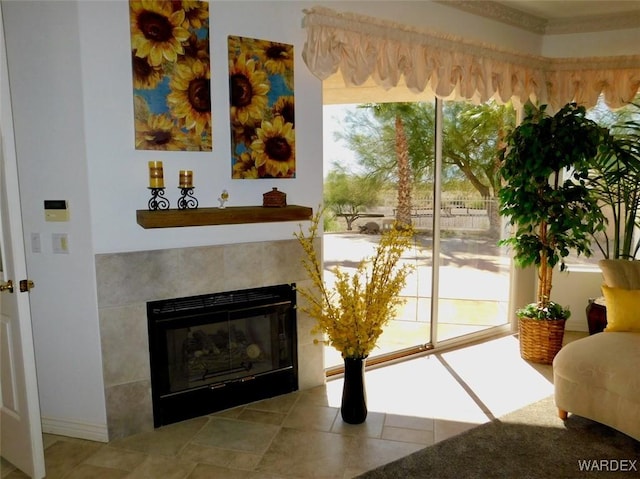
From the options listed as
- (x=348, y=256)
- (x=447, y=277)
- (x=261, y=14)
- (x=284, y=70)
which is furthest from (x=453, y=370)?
(x=261, y=14)

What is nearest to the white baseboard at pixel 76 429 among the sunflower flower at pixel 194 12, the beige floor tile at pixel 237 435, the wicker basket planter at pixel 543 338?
the beige floor tile at pixel 237 435

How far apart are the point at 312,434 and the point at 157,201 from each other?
5.22 feet

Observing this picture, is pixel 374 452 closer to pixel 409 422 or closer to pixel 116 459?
pixel 409 422

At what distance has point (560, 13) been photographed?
3.94 meters

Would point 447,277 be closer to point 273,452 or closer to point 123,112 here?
point 273,452

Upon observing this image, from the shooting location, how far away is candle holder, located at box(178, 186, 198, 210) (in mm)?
2627

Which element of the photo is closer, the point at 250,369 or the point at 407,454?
the point at 407,454

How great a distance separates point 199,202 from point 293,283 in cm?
81

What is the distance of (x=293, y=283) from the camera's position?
3.09 metres

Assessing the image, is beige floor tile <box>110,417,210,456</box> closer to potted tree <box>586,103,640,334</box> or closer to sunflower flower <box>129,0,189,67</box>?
sunflower flower <box>129,0,189,67</box>

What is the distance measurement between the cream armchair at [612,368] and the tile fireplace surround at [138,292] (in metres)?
1.96

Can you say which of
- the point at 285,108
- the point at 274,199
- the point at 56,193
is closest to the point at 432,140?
the point at 285,108

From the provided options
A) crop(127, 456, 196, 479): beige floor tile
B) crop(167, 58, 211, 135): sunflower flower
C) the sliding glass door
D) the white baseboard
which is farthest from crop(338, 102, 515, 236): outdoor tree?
the white baseboard

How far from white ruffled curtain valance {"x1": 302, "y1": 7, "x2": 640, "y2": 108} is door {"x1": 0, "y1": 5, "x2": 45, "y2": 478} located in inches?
66.4
